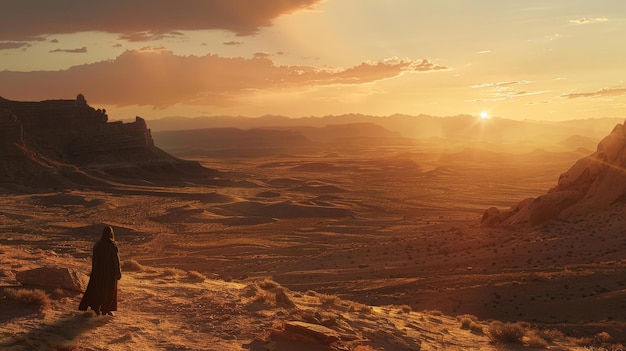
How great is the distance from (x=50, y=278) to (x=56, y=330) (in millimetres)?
2478

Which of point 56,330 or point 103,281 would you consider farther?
point 103,281

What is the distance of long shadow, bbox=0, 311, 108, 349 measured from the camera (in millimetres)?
8633

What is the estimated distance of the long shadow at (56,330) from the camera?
863 centimetres

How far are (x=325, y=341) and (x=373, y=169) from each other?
329 feet

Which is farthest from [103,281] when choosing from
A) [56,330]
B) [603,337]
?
[603,337]

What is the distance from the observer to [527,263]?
2208 cm

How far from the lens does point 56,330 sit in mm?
9461

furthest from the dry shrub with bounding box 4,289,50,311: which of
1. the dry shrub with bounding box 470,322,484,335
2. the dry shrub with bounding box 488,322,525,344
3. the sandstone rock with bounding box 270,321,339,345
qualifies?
the dry shrub with bounding box 470,322,484,335

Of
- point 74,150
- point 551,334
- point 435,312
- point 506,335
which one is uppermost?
point 74,150

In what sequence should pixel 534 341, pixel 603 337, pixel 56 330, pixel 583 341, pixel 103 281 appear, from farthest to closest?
pixel 603 337
pixel 583 341
pixel 534 341
pixel 103 281
pixel 56 330

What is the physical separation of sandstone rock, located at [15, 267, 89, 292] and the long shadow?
4.27 feet

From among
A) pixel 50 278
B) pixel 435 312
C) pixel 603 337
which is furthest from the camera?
pixel 435 312

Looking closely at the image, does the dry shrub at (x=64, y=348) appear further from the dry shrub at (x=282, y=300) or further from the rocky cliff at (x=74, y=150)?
the rocky cliff at (x=74, y=150)

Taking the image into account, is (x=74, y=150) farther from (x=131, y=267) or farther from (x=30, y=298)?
(x=30, y=298)
